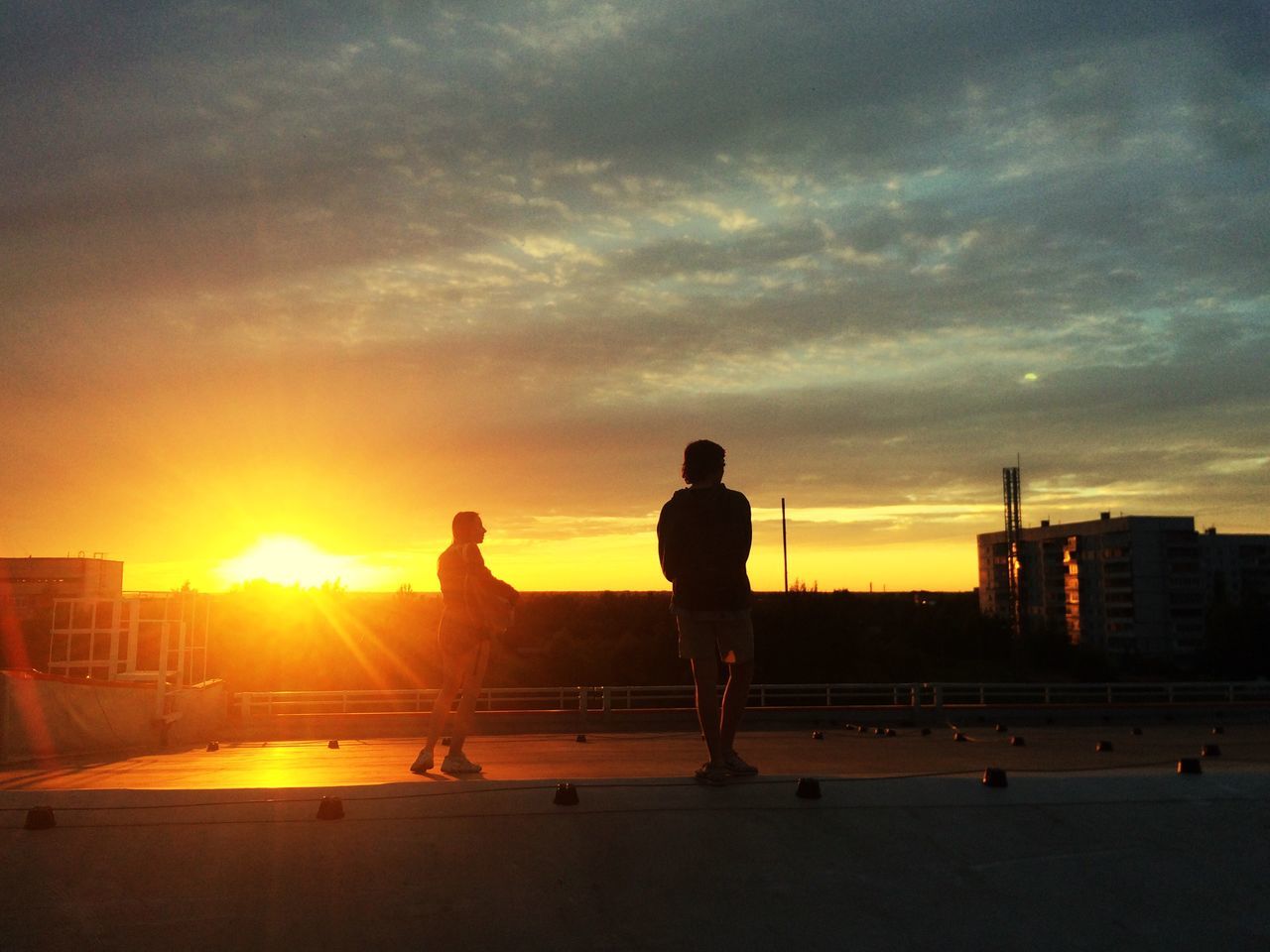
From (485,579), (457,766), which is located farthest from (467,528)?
(457,766)

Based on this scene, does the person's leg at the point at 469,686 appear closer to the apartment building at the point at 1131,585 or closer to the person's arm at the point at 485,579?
the person's arm at the point at 485,579

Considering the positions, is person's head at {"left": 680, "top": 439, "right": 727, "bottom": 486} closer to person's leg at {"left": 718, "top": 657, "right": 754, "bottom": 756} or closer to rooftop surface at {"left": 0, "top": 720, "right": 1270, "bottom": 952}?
person's leg at {"left": 718, "top": 657, "right": 754, "bottom": 756}

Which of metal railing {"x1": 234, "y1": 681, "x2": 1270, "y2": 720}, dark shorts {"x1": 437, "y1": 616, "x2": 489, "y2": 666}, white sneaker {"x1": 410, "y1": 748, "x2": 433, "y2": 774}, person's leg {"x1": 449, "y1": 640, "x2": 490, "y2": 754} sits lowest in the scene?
metal railing {"x1": 234, "y1": 681, "x2": 1270, "y2": 720}

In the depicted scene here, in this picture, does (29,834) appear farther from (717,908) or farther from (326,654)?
(326,654)

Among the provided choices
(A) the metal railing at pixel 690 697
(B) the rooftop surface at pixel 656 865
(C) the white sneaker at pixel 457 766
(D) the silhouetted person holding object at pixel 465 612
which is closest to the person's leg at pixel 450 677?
(D) the silhouetted person holding object at pixel 465 612

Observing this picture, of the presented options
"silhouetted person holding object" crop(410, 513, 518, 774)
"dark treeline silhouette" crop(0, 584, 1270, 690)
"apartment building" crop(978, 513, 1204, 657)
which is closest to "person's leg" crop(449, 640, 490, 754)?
"silhouetted person holding object" crop(410, 513, 518, 774)

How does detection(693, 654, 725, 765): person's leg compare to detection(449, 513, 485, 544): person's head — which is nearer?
detection(693, 654, 725, 765): person's leg

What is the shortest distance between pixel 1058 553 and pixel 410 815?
158374 mm

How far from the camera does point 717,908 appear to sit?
371 cm

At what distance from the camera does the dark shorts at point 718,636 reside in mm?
5453

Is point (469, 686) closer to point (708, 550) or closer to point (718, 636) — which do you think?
point (718, 636)

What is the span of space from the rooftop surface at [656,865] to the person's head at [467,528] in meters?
2.37

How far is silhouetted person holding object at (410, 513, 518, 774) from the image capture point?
23.3 ft

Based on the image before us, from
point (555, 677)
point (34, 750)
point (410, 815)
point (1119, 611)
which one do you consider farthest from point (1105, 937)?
point (1119, 611)
